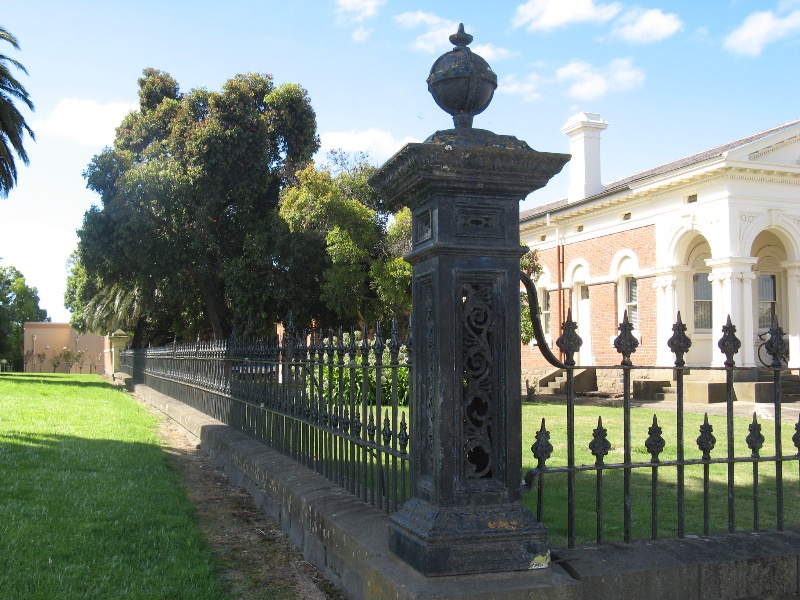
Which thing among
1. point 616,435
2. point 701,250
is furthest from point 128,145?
point 616,435

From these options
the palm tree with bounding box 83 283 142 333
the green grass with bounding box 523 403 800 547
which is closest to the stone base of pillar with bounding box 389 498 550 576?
the green grass with bounding box 523 403 800 547

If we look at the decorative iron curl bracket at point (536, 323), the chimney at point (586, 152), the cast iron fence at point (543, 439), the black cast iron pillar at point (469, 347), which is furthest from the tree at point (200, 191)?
the black cast iron pillar at point (469, 347)

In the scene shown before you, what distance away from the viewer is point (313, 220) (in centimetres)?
2064

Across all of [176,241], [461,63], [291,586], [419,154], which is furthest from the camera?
[176,241]

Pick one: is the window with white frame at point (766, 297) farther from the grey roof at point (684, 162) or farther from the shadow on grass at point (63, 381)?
the shadow on grass at point (63, 381)

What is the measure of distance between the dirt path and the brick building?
1243 cm

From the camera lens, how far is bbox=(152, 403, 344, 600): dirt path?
4.12 m

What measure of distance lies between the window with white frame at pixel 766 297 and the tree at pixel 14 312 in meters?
49.1

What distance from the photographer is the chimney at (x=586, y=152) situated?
Result: 917 inches

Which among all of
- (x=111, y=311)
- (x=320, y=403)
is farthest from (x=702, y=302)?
(x=111, y=311)

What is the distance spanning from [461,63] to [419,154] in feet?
1.69

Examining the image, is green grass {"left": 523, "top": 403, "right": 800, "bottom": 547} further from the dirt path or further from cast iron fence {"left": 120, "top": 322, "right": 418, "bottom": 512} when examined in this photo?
the dirt path

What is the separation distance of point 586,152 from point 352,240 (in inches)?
324

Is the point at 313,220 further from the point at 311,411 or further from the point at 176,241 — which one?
the point at 311,411
